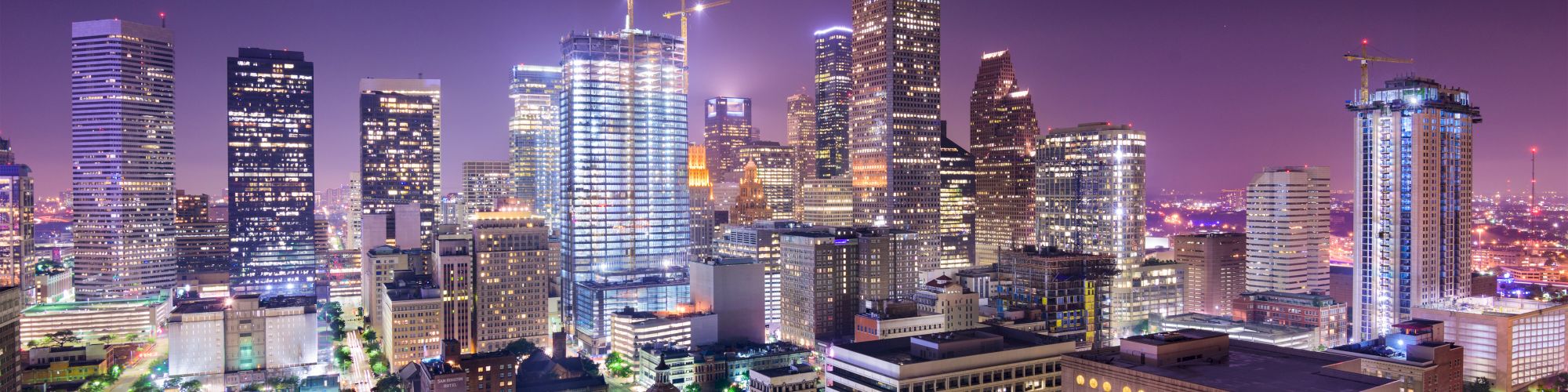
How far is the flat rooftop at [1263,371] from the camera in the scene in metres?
57.5

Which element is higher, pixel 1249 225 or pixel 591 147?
pixel 591 147

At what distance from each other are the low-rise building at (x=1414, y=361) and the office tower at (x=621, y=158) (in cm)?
11419

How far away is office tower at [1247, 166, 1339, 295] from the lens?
603 feet

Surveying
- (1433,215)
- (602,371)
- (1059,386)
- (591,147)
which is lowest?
(602,371)

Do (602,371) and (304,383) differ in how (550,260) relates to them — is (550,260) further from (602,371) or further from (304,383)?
(304,383)

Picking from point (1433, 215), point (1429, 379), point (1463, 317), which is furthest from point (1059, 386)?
point (1433, 215)

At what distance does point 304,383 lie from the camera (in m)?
132

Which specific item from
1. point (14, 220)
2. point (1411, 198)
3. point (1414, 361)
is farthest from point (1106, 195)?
point (14, 220)

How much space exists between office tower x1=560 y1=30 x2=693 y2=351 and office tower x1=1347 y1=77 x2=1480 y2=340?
115m

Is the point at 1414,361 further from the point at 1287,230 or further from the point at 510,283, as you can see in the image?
the point at 510,283

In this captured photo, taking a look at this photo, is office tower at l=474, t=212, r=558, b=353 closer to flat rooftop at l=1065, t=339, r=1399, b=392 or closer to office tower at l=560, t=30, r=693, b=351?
office tower at l=560, t=30, r=693, b=351

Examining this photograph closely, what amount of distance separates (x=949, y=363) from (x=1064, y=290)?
66.5 m

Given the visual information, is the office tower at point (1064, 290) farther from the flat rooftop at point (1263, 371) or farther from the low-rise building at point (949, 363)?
the flat rooftop at point (1263, 371)

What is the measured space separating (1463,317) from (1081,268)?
47.7m
